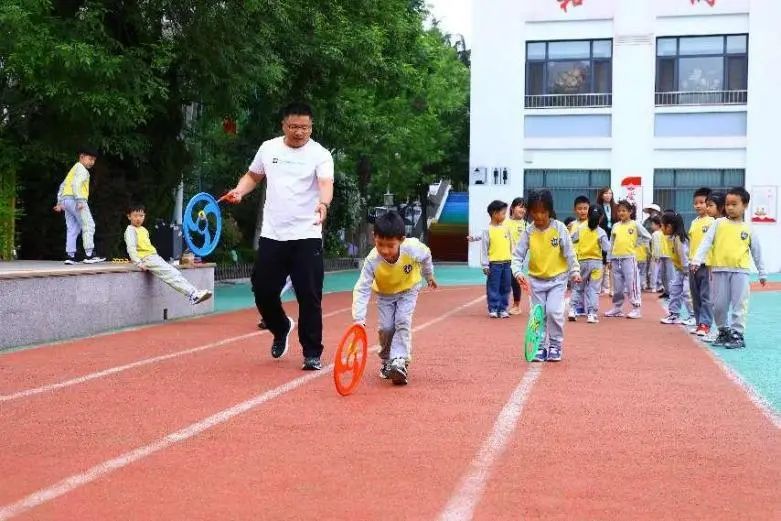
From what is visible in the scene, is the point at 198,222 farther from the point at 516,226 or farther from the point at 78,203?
the point at 516,226

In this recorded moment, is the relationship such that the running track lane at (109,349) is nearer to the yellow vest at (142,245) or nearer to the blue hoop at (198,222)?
the yellow vest at (142,245)

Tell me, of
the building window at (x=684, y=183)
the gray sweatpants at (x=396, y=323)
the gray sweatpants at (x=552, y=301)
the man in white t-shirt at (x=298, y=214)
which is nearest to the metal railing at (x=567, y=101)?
the building window at (x=684, y=183)

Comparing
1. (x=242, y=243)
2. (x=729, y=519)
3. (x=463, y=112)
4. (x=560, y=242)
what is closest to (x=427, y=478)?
(x=729, y=519)

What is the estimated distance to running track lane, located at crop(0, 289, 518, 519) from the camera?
199 inches

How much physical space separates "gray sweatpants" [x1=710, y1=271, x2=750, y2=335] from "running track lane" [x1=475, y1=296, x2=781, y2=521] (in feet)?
6.89

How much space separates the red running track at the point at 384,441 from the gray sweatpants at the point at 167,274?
3.55 metres

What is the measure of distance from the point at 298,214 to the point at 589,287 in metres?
7.46

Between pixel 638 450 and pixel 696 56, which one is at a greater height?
pixel 696 56

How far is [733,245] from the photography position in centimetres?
1213

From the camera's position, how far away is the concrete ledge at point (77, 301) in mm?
11539

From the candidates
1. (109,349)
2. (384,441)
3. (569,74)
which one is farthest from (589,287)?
(569,74)

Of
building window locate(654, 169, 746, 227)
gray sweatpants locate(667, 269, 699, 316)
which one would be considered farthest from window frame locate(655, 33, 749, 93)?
gray sweatpants locate(667, 269, 699, 316)

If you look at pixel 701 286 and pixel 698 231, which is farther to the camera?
pixel 698 231

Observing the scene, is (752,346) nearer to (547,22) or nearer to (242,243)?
(242,243)
